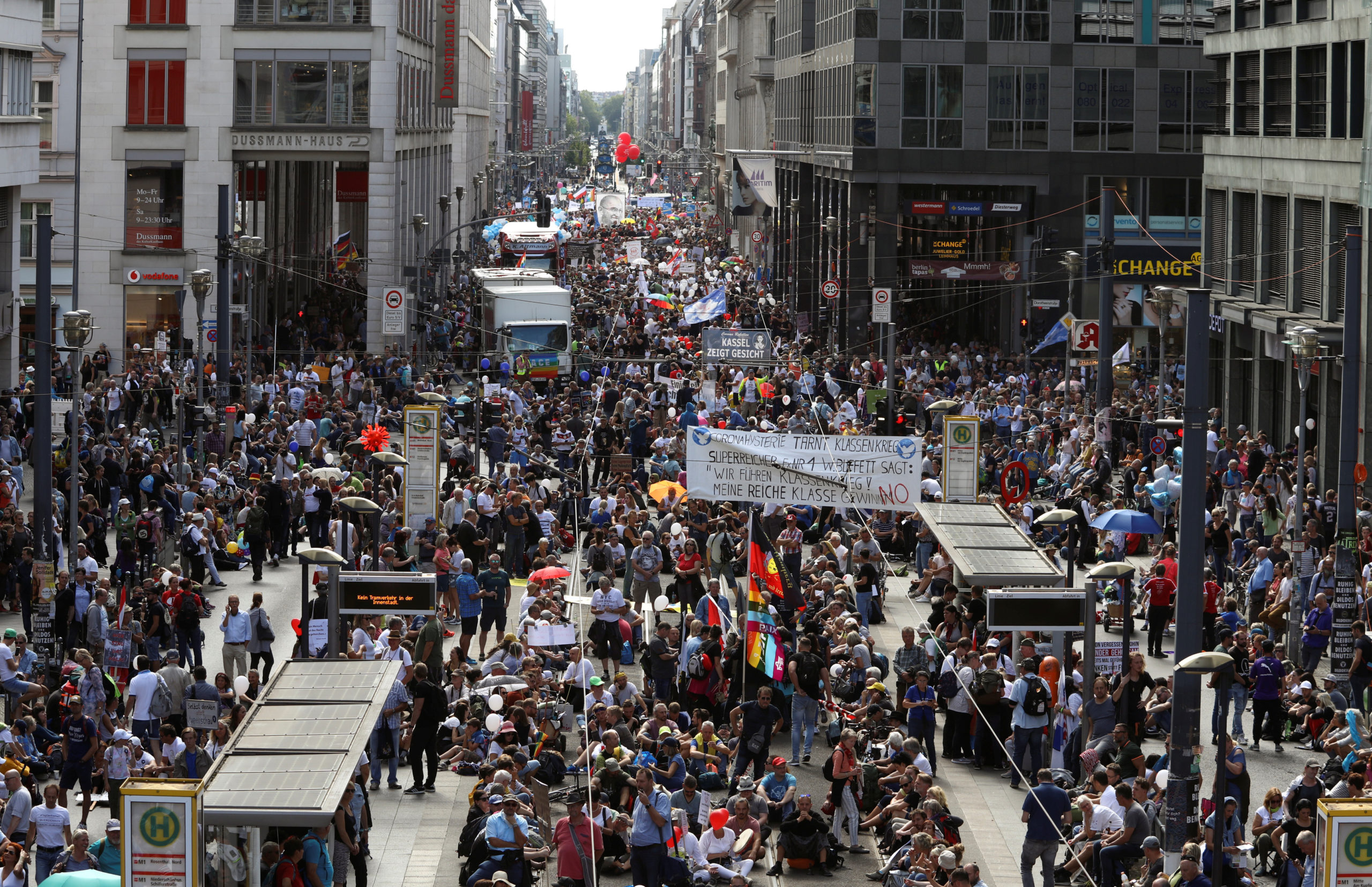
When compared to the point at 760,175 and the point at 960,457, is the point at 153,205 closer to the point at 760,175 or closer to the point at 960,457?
the point at 760,175

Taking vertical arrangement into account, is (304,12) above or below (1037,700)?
above

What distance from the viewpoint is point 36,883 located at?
15.5 metres

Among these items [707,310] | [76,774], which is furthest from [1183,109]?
[76,774]

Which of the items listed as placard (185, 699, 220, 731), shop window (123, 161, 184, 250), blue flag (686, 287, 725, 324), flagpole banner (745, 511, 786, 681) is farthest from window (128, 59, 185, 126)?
placard (185, 699, 220, 731)

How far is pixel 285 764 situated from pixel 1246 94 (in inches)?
1367

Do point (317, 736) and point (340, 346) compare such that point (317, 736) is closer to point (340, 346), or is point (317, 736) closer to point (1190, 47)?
point (340, 346)

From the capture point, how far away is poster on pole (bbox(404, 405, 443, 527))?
2877 cm

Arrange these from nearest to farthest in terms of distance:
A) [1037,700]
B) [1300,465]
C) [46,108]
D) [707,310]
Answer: [1037,700], [1300,465], [707,310], [46,108]

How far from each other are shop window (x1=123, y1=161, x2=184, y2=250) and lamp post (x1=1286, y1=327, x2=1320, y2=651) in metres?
36.9

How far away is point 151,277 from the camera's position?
55938 mm

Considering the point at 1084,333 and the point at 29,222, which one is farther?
the point at 29,222

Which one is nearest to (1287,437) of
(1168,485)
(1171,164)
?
(1168,485)

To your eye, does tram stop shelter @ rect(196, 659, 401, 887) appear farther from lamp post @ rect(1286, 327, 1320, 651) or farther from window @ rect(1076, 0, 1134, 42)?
window @ rect(1076, 0, 1134, 42)

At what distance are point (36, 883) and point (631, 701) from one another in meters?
6.30
